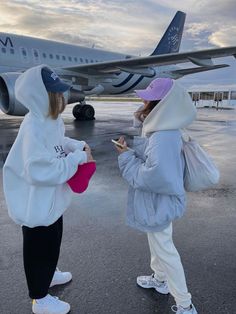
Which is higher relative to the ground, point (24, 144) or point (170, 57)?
point (170, 57)

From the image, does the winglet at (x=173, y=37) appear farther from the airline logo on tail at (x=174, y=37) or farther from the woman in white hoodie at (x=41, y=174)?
the woman in white hoodie at (x=41, y=174)

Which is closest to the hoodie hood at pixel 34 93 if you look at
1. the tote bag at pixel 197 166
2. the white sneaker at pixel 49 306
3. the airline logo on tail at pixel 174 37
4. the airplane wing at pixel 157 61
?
the tote bag at pixel 197 166

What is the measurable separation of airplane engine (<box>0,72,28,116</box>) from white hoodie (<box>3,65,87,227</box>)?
8817 millimetres

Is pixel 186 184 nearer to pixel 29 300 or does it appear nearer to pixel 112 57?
pixel 29 300

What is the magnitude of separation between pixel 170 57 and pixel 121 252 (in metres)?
11.0

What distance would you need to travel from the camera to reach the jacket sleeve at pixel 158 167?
2.18m

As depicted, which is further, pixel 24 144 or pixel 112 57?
pixel 112 57

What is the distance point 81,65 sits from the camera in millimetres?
14281

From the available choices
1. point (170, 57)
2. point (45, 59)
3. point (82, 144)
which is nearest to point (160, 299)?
point (82, 144)

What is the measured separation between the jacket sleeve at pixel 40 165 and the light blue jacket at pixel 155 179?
17.6 inches

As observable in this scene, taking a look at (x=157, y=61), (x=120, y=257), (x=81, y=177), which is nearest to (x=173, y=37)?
(x=157, y=61)

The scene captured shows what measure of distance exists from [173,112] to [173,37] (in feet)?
67.2

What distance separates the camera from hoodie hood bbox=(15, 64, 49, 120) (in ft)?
6.98

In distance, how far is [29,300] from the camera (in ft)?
8.29
